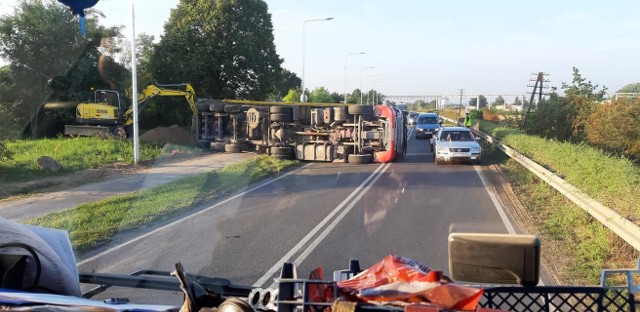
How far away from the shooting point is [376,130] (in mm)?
21922

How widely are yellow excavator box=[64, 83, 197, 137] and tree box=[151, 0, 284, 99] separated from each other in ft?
22.8

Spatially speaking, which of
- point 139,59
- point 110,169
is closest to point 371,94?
A: point 139,59

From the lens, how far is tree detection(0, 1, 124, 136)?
31.0 metres

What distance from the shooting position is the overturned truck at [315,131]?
21.8 m

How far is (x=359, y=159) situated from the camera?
21828mm

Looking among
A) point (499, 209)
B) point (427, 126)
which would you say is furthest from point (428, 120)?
point (499, 209)

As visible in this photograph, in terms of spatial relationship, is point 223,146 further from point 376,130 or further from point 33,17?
point 33,17

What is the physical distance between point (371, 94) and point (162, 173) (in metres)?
98.0

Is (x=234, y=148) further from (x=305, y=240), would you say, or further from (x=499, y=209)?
(x=305, y=240)

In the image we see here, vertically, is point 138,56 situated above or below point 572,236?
above

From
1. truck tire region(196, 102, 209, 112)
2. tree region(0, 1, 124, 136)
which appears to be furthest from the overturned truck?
tree region(0, 1, 124, 136)

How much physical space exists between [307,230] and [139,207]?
4271 millimetres

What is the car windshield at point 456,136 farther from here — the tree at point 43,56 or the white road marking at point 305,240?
the tree at point 43,56

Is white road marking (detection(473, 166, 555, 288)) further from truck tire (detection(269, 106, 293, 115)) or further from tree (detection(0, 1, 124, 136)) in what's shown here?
tree (detection(0, 1, 124, 136))
